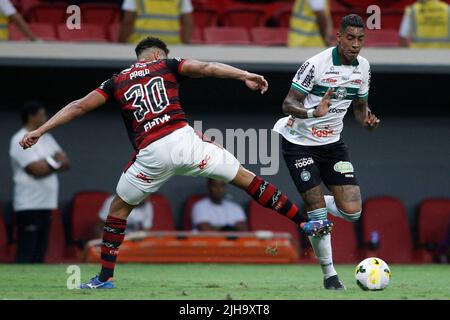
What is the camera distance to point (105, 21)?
14.8m

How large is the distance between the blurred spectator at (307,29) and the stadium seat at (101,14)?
2489 mm

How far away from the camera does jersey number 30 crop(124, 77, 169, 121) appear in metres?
8.55

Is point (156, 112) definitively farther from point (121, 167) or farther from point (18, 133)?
point (121, 167)

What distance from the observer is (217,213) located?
558 inches

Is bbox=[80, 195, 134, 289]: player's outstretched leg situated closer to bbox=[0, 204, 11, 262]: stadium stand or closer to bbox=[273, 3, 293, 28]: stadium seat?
bbox=[0, 204, 11, 262]: stadium stand

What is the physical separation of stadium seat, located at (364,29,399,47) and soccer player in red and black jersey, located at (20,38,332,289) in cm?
637

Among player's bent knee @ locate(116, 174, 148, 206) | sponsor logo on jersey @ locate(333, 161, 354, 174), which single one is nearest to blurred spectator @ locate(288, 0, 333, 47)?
sponsor logo on jersey @ locate(333, 161, 354, 174)

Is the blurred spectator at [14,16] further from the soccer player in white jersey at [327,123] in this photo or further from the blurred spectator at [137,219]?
the soccer player in white jersey at [327,123]

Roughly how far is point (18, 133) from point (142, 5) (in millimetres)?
2226

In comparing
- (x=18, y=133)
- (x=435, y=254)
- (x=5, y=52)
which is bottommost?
(x=435, y=254)

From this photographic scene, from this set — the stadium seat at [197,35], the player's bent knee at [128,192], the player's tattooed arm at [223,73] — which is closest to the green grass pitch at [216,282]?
the player's bent knee at [128,192]
